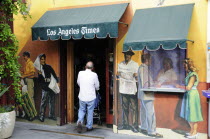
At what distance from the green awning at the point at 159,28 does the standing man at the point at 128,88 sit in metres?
0.85

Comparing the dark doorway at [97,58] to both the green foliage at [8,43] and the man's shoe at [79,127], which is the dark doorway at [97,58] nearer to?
the man's shoe at [79,127]

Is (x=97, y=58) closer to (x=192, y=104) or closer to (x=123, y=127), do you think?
(x=123, y=127)

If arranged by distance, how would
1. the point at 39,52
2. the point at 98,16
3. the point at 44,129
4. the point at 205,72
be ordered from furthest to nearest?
the point at 39,52
the point at 44,129
the point at 98,16
the point at 205,72

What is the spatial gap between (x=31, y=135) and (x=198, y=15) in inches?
194

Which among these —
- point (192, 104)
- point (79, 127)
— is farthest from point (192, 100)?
point (79, 127)

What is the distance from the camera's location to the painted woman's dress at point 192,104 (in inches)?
244

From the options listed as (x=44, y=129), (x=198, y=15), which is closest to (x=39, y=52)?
(x=44, y=129)

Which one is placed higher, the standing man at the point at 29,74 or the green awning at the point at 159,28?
the green awning at the point at 159,28

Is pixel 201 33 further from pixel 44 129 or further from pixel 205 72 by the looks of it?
pixel 44 129

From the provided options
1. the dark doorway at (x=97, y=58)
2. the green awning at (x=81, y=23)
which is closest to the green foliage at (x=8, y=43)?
the green awning at (x=81, y=23)

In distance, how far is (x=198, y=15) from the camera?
619 cm

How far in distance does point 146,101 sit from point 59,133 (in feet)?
7.86

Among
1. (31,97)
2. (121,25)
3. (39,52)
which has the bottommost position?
(31,97)

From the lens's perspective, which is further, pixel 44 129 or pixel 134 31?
pixel 44 129
